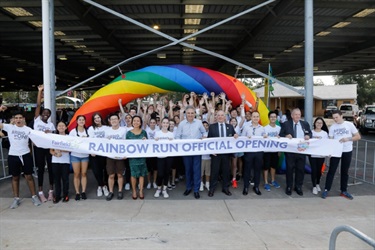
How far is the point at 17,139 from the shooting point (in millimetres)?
5801

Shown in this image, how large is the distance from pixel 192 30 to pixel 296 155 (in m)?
A: 7.66

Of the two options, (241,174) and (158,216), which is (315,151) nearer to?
(241,174)

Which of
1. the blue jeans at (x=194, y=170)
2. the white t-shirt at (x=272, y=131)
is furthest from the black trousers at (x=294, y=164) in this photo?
the blue jeans at (x=194, y=170)

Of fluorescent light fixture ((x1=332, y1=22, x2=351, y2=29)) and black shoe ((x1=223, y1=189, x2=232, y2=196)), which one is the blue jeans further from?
fluorescent light fixture ((x1=332, y1=22, x2=351, y2=29))

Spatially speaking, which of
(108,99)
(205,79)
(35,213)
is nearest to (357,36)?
(205,79)

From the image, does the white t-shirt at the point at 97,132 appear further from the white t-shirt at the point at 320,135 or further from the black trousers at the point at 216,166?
the white t-shirt at the point at 320,135

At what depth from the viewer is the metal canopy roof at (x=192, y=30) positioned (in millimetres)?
9609

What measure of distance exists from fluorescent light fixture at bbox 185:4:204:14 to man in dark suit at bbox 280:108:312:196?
5.04m

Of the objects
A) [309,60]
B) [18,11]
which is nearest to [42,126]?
[18,11]

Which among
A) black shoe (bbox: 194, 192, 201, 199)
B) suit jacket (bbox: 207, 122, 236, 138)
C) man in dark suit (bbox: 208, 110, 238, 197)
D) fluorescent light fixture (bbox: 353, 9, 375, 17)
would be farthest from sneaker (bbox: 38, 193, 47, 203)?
fluorescent light fixture (bbox: 353, 9, 375, 17)

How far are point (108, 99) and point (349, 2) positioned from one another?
7.48 meters

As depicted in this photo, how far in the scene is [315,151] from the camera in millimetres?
6516

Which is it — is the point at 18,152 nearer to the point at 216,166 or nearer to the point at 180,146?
the point at 180,146

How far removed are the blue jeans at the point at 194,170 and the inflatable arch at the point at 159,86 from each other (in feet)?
7.25
